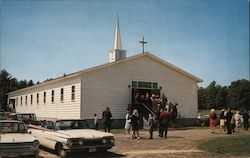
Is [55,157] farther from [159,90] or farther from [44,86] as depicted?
[44,86]

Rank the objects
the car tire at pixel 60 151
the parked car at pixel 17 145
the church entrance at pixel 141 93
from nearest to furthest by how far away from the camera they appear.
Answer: the parked car at pixel 17 145 → the car tire at pixel 60 151 → the church entrance at pixel 141 93

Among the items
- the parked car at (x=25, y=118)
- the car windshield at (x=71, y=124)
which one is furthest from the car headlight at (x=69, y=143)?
the parked car at (x=25, y=118)

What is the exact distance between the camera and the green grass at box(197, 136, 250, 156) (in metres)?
14.9

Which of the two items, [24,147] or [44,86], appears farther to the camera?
[44,86]

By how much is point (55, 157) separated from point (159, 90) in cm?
1821

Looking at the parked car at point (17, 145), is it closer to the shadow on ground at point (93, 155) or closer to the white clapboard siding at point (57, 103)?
the shadow on ground at point (93, 155)

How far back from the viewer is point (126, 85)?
2952 centimetres

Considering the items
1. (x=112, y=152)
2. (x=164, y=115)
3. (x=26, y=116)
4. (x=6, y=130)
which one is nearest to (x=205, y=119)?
(x=164, y=115)

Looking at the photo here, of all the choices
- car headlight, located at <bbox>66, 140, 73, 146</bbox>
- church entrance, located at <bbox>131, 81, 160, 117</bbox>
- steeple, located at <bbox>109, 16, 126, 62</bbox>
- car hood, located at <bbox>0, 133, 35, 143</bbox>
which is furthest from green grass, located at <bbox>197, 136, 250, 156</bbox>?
steeple, located at <bbox>109, 16, 126, 62</bbox>

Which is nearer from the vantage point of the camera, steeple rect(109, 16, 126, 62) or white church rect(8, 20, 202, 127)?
white church rect(8, 20, 202, 127)

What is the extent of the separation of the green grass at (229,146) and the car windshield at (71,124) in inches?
196

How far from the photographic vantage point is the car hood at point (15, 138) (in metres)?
12.3

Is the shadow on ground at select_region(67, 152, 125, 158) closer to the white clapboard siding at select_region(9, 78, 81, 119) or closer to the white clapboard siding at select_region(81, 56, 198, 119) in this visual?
the white clapboard siding at select_region(81, 56, 198, 119)

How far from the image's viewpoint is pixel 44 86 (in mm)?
36875
